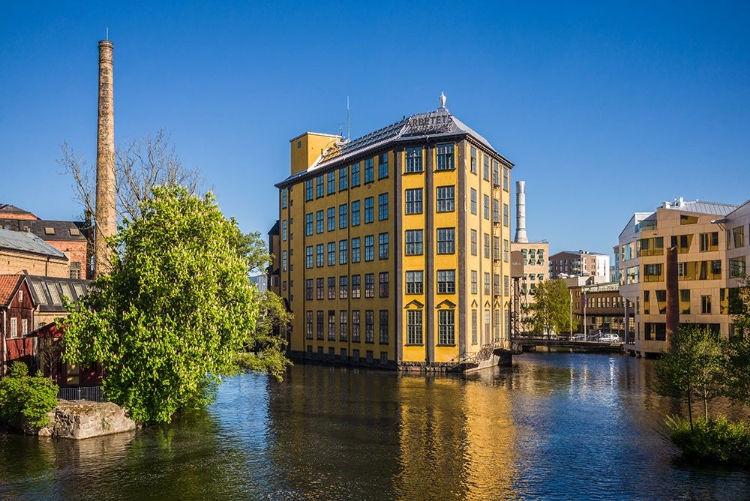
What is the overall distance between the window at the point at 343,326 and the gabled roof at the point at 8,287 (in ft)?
117

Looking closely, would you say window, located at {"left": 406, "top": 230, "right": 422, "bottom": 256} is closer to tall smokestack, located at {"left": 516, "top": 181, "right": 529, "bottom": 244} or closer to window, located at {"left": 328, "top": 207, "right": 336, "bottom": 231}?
window, located at {"left": 328, "top": 207, "right": 336, "bottom": 231}

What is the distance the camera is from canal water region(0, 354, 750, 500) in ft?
73.9

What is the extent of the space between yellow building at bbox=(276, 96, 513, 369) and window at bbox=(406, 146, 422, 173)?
100 millimetres

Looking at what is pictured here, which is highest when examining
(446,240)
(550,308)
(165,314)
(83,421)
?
(446,240)

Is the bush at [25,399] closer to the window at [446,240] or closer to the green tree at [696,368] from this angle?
the green tree at [696,368]

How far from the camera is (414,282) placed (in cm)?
6081

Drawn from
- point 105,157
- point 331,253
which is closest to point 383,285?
point 331,253

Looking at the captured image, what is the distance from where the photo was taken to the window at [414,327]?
6038 cm

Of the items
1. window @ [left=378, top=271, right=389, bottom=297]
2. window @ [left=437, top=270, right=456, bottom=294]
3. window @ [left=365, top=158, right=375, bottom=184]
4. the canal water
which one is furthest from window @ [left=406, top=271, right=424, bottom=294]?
the canal water

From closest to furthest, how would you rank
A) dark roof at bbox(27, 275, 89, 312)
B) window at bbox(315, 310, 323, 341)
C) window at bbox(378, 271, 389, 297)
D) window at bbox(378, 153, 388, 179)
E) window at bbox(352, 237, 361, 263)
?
dark roof at bbox(27, 275, 89, 312)
window at bbox(378, 271, 389, 297)
window at bbox(378, 153, 388, 179)
window at bbox(352, 237, 361, 263)
window at bbox(315, 310, 323, 341)

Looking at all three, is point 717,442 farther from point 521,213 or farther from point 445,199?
point 521,213

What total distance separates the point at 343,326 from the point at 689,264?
4103cm

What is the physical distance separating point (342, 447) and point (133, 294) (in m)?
14.4

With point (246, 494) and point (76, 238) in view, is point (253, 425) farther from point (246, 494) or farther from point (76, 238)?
point (76, 238)
